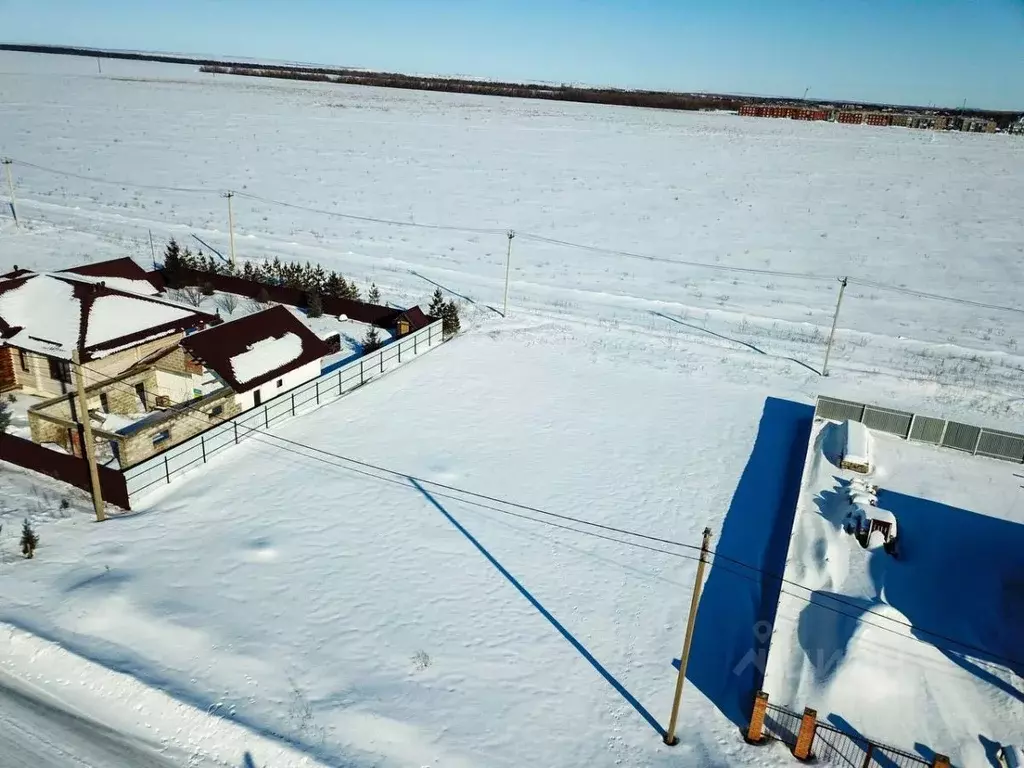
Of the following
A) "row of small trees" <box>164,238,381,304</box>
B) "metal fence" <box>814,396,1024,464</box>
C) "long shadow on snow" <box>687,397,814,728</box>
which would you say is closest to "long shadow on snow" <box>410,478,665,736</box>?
"long shadow on snow" <box>687,397,814,728</box>

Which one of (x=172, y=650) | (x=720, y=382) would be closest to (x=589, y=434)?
(x=720, y=382)

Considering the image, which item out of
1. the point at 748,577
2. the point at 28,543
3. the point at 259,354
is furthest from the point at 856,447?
the point at 28,543

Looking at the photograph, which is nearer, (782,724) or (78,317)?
(782,724)

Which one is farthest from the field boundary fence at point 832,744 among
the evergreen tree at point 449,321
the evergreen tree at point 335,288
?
the evergreen tree at point 335,288

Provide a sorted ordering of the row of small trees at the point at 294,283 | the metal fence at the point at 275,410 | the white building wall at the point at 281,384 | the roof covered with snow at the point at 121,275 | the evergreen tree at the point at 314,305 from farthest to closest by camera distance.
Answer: the evergreen tree at the point at 314,305
the row of small trees at the point at 294,283
the roof covered with snow at the point at 121,275
the white building wall at the point at 281,384
the metal fence at the point at 275,410

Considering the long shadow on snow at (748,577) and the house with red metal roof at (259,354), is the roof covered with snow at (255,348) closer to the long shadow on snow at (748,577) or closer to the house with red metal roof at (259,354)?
the house with red metal roof at (259,354)

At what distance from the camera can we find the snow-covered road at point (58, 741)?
1038 centimetres

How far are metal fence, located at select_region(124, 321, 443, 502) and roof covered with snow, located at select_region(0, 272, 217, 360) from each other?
175 inches

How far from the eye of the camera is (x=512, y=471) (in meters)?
19.3

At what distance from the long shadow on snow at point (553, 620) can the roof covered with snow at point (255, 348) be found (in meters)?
6.51

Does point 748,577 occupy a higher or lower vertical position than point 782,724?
higher

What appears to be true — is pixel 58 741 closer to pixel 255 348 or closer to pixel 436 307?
pixel 255 348

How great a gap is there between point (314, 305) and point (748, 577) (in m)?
21.2

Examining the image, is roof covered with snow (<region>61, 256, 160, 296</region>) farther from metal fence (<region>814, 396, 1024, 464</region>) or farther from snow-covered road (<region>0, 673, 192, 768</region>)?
metal fence (<region>814, 396, 1024, 464</region>)
